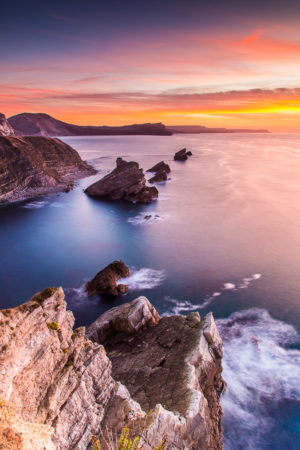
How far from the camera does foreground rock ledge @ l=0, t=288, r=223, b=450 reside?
9.14m

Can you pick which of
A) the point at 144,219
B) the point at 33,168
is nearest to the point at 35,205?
the point at 33,168

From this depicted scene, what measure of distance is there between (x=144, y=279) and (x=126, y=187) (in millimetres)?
40805

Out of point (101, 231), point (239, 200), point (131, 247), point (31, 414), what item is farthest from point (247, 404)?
point (239, 200)

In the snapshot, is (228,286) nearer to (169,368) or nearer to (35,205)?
(169,368)

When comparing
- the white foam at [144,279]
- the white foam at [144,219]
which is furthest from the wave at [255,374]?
the white foam at [144,219]

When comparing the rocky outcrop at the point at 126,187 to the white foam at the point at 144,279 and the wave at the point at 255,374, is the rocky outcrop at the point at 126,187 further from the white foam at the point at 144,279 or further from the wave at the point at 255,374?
the wave at the point at 255,374

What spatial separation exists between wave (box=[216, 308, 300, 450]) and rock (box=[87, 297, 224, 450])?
1.48 metres

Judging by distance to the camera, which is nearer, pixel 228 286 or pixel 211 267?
pixel 228 286

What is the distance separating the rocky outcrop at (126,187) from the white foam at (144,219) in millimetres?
10565

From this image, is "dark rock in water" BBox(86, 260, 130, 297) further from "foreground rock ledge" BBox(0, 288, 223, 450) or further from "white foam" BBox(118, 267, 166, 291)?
"foreground rock ledge" BBox(0, 288, 223, 450)

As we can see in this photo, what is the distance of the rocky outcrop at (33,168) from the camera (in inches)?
2884

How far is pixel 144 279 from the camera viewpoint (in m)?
34.8

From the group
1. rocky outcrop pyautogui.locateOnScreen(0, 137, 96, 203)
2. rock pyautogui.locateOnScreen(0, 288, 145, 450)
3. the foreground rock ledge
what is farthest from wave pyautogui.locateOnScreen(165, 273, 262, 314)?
rocky outcrop pyautogui.locateOnScreen(0, 137, 96, 203)

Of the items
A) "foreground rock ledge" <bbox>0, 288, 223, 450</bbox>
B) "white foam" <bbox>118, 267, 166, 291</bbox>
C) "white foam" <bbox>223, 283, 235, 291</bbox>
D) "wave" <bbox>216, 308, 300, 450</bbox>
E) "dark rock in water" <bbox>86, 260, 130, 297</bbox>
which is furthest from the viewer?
"white foam" <bbox>118, 267, 166, 291</bbox>
